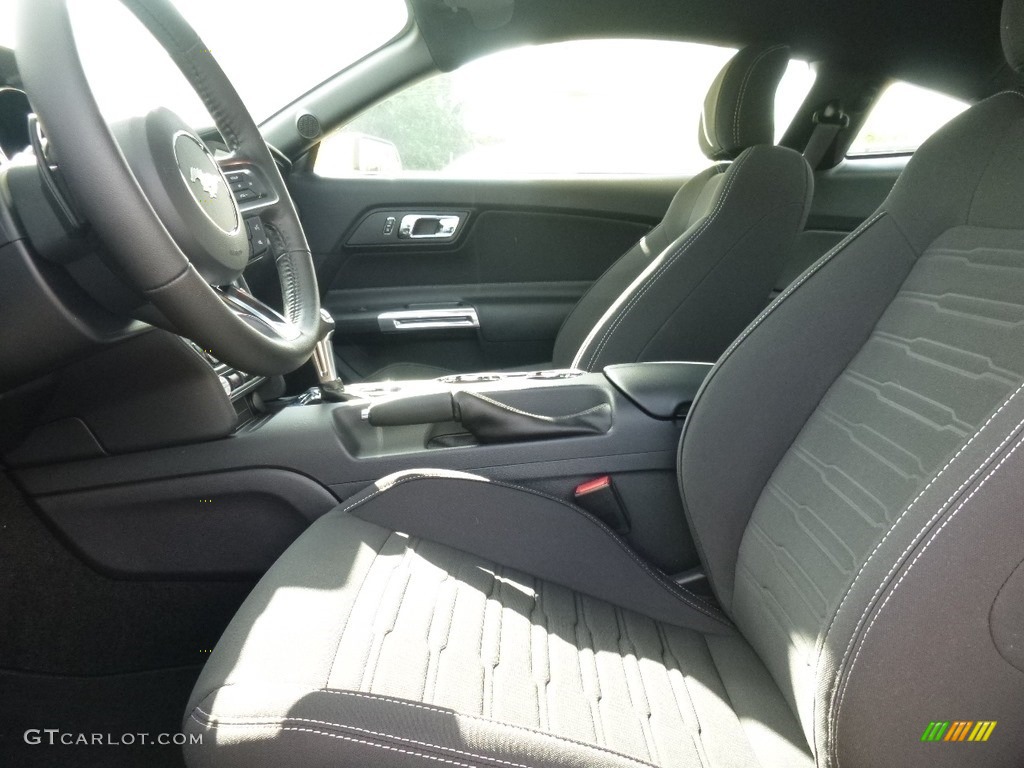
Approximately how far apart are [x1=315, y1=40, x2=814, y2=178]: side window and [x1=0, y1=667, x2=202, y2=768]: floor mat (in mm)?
1391

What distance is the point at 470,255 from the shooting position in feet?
7.36

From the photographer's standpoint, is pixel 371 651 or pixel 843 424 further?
pixel 843 424

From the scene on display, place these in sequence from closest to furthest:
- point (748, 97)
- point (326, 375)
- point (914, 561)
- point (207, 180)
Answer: point (914, 561) < point (207, 180) < point (326, 375) < point (748, 97)

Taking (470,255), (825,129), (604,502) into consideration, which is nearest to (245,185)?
(604,502)

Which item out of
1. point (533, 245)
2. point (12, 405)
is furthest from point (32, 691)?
point (533, 245)

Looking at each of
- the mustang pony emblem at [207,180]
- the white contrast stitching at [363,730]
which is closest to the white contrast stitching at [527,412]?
the mustang pony emblem at [207,180]

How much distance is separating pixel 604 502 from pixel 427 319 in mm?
1102

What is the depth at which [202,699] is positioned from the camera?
0.71 meters

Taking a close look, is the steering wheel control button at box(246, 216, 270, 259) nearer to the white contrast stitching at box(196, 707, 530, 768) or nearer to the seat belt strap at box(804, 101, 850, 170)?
the white contrast stitching at box(196, 707, 530, 768)

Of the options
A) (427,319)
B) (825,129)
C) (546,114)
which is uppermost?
(825,129)

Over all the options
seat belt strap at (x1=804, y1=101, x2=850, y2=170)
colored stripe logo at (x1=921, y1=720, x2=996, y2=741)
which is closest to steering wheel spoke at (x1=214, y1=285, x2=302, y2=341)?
colored stripe logo at (x1=921, y1=720, x2=996, y2=741)

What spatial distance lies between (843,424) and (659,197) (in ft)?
4.87

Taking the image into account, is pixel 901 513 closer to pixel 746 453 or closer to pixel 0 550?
pixel 746 453

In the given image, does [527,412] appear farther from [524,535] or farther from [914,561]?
[914,561]
